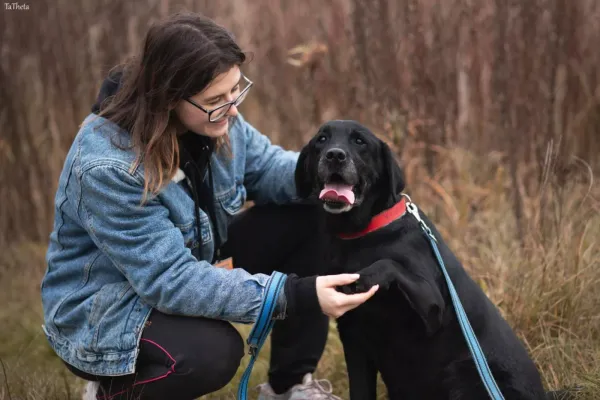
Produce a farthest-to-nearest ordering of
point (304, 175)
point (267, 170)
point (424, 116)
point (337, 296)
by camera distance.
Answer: point (424, 116) → point (267, 170) → point (304, 175) → point (337, 296)

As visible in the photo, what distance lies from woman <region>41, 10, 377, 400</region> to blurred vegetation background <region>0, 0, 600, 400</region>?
54 cm

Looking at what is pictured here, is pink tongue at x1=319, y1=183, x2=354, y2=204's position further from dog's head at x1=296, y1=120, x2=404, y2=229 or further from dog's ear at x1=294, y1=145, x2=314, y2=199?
dog's ear at x1=294, y1=145, x2=314, y2=199

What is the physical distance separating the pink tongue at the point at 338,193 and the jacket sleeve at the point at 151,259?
33cm

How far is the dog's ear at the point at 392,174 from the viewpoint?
2.41 metres

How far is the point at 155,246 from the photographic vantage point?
7.32ft

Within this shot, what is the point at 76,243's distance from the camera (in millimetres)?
2383

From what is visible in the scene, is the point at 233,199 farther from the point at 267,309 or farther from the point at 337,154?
the point at 267,309

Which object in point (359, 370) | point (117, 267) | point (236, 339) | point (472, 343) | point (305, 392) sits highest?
point (117, 267)

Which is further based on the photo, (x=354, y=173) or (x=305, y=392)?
(x=305, y=392)

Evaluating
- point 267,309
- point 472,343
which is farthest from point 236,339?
point 472,343

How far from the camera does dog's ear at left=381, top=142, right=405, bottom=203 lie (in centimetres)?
241

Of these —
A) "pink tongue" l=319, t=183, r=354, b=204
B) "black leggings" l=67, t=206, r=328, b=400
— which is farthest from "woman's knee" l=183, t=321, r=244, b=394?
"pink tongue" l=319, t=183, r=354, b=204

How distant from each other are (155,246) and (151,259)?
0.04 m

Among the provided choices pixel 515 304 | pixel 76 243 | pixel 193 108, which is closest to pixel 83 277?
pixel 76 243
